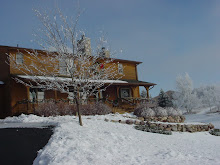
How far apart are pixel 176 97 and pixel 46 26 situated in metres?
32.3

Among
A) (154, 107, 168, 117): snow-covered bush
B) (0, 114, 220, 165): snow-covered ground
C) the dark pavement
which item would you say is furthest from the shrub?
(0, 114, 220, 165): snow-covered ground

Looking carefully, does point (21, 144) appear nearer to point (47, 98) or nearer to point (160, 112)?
point (160, 112)

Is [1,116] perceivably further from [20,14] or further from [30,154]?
[30,154]

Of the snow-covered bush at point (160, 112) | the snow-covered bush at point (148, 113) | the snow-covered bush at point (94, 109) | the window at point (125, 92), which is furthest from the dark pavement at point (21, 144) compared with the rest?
the window at point (125, 92)

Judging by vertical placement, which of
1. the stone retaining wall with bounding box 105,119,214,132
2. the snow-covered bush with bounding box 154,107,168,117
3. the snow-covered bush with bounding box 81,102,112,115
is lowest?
the stone retaining wall with bounding box 105,119,214,132

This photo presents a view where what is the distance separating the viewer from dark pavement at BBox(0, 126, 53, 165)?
5.38m

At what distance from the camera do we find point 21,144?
6340 millimetres

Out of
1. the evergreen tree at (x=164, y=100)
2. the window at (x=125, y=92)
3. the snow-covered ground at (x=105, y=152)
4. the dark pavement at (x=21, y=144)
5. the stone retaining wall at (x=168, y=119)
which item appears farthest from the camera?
the evergreen tree at (x=164, y=100)

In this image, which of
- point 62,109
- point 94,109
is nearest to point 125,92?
point 94,109

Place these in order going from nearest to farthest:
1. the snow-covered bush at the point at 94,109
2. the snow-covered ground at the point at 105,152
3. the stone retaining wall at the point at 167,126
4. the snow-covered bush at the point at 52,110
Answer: the snow-covered ground at the point at 105,152 → the stone retaining wall at the point at 167,126 → the snow-covered bush at the point at 52,110 → the snow-covered bush at the point at 94,109

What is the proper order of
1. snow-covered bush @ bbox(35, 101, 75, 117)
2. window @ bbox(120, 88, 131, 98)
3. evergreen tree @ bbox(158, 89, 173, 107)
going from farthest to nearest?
1. evergreen tree @ bbox(158, 89, 173, 107)
2. window @ bbox(120, 88, 131, 98)
3. snow-covered bush @ bbox(35, 101, 75, 117)

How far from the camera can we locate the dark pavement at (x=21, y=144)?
17.6 feet

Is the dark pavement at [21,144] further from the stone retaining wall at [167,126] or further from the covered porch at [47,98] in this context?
the stone retaining wall at [167,126]

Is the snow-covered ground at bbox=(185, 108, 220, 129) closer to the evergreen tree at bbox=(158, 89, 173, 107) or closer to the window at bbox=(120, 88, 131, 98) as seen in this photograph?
the evergreen tree at bbox=(158, 89, 173, 107)
